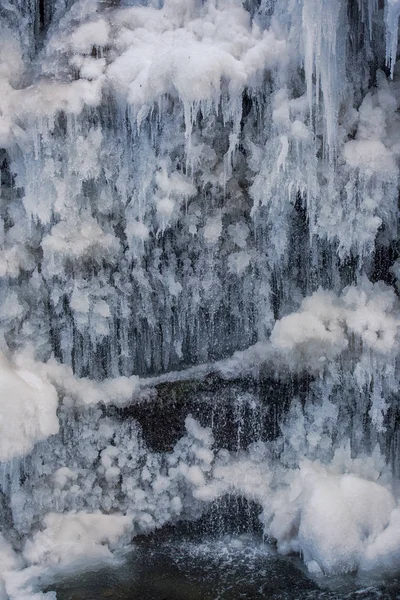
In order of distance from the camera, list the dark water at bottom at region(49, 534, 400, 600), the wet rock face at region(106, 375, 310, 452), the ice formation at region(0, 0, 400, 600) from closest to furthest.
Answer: the dark water at bottom at region(49, 534, 400, 600) < the ice formation at region(0, 0, 400, 600) < the wet rock face at region(106, 375, 310, 452)

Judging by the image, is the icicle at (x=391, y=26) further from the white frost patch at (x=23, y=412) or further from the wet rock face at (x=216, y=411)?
the white frost patch at (x=23, y=412)

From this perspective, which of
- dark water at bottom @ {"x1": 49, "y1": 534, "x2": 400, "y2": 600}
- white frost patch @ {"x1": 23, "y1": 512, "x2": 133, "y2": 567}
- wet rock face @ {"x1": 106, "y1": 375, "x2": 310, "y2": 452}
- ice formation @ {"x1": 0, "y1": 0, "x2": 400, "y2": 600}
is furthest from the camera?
wet rock face @ {"x1": 106, "y1": 375, "x2": 310, "y2": 452}

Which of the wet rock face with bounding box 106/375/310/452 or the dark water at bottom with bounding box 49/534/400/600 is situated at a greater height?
the wet rock face with bounding box 106/375/310/452

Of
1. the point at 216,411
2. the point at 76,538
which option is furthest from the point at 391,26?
the point at 76,538

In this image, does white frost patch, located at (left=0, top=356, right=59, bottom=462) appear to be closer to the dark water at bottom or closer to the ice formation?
the ice formation

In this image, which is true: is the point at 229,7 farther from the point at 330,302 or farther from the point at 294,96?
the point at 330,302

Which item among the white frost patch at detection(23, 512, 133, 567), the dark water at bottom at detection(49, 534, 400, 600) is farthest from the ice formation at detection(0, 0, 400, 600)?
the dark water at bottom at detection(49, 534, 400, 600)

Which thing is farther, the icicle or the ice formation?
the ice formation
